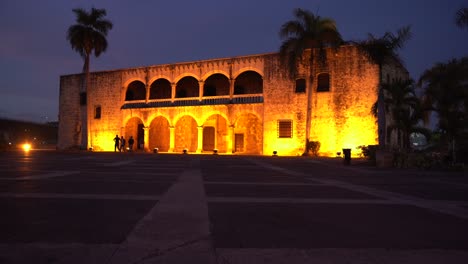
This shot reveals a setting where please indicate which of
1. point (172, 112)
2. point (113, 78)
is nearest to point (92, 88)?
point (113, 78)

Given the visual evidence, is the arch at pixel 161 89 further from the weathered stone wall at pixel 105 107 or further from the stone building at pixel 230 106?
the weathered stone wall at pixel 105 107

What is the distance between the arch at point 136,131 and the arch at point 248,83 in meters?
10.8

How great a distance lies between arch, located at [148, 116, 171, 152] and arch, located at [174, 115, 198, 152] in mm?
1136

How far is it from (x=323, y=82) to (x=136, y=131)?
63.1 feet

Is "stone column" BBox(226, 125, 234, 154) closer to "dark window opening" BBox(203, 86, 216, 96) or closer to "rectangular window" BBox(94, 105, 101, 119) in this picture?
"dark window opening" BBox(203, 86, 216, 96)

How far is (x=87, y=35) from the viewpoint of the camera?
1247 inches

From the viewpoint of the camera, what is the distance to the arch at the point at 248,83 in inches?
1164

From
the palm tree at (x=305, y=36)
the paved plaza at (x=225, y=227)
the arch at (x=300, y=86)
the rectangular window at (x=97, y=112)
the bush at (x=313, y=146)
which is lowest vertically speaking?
the paved plaza at (x=225, y=227)

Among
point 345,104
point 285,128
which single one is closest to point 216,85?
point 285,128

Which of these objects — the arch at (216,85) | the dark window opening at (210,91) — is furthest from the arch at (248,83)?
the dark window opening at (210,91)

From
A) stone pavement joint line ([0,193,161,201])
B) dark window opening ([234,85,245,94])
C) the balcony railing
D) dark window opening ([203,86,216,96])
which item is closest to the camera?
stone pavement joint line ([0,193,161,201])

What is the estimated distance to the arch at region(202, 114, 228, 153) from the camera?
30.6 m

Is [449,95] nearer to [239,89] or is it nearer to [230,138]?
[230,138]

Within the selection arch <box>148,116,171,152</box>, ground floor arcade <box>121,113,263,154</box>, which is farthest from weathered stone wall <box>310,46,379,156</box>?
arch <box>148,116,171,152</box>
